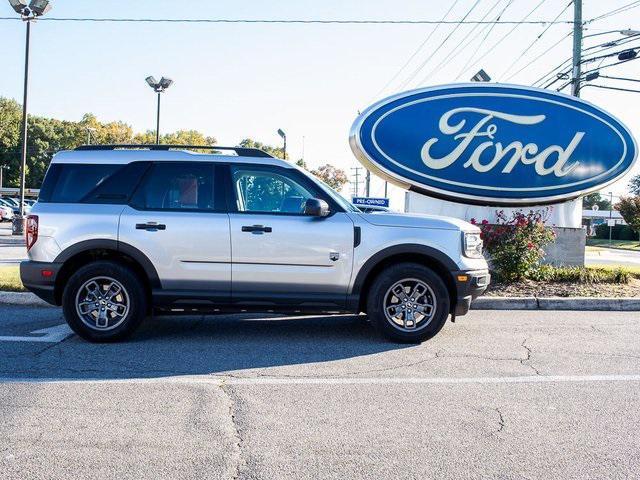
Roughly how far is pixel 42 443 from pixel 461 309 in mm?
4493

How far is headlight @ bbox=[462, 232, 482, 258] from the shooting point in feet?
23.3

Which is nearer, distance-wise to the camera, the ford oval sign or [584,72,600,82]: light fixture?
the ford oval sign

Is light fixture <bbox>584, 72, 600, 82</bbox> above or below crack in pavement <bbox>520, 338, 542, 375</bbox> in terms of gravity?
above

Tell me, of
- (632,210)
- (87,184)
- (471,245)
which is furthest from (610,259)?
(632,210)

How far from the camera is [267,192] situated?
277 inches

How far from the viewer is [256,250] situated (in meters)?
6.78

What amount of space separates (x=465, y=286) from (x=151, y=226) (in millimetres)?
3400

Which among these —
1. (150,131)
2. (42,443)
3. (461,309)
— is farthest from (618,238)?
(42,443)

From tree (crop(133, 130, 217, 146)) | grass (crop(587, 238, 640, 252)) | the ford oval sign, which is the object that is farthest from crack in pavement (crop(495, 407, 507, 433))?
tree (crop(133, 130, 217, 146))

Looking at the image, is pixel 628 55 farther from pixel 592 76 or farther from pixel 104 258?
pixel 104 258

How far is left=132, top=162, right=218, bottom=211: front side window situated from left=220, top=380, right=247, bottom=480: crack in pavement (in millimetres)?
2383

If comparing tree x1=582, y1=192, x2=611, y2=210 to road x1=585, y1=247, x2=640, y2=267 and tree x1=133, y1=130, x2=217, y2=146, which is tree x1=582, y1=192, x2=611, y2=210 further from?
road x1=585, y1=247, x2=640, y2=267

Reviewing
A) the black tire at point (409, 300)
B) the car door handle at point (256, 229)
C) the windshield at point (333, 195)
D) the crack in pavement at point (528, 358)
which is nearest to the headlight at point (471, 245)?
the black tire at point (409, 300)

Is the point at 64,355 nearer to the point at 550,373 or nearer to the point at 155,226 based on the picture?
the point at 155,226
